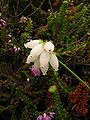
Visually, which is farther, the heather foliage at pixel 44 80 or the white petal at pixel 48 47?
the heather foliage at pixel 44 80

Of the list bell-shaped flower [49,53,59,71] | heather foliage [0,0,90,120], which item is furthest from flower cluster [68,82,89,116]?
bell-shaped flower [49,53,59,71]

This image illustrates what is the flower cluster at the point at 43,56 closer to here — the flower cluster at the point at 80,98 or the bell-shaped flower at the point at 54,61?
the bell-shaped flower at the point at 54,61

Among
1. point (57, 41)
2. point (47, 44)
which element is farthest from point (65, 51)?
point (47, 44)

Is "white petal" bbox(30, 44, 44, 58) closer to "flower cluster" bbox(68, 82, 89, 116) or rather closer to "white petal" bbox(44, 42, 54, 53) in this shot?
"white petal" bbox(44, 42, 54, 53)

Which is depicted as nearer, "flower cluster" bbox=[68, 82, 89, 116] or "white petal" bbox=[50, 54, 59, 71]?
"white petal" bbox=[50, 54, 59, 71]

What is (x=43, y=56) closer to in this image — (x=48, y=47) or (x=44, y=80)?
(x=48, y=47)

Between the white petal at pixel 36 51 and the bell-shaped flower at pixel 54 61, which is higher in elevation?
the white petal at pixel 36 51

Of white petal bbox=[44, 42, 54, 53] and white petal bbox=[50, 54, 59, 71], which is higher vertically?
white petal bbox=[44, 42, 54, 53]

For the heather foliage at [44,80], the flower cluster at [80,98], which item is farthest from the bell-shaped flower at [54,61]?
the flower cluster at [80,98]
